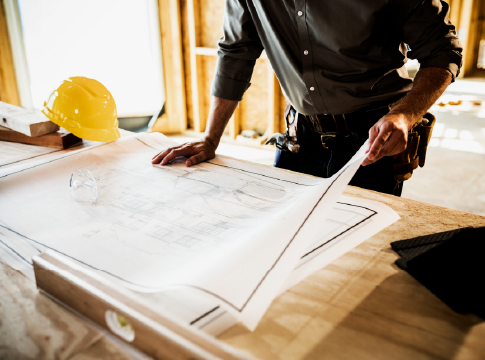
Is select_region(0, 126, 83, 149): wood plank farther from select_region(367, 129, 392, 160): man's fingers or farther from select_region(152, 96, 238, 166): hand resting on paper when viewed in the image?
select_region(367, 129, 392, 160): man's fingers

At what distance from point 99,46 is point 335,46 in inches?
113

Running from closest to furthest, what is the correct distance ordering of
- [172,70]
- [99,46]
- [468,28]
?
[99,46] < [172,70] < [468,28]

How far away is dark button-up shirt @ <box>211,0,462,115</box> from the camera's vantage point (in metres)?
1.03

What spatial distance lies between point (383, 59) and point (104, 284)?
99cm

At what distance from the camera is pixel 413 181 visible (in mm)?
3057

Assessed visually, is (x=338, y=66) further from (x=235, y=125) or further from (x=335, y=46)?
(x=235, y=125)

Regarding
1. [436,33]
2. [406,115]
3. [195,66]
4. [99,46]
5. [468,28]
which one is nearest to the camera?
[406,115]

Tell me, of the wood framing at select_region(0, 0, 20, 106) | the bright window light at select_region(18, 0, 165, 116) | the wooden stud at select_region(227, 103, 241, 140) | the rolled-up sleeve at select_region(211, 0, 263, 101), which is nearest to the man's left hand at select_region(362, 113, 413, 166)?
the rolled-up sleeve at select_region(211, 0, 263, 101)

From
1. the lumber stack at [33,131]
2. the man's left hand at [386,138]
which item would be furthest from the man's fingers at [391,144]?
the lumber stack at [33,131]

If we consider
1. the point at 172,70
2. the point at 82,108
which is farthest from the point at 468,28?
the point at 82,108

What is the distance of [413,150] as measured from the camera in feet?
3.76

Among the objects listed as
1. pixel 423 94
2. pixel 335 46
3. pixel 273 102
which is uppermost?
pixel 335 46

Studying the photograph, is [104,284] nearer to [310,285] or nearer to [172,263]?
[172,263]

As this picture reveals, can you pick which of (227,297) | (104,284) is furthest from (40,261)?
(227,297)
